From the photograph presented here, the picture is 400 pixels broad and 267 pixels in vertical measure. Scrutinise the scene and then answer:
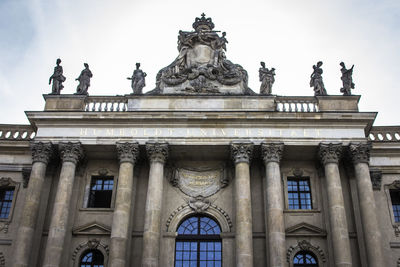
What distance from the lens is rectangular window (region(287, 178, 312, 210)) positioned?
81.4 feet

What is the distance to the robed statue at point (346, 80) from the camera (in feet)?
87.4

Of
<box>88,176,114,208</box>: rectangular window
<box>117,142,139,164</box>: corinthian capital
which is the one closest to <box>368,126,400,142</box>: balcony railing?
<box>117,142,139,164</box>: corinthian capital

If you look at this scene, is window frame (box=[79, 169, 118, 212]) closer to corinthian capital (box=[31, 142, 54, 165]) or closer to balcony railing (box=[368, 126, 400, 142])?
corinthian capital (box=[31, 142, 54, 165])

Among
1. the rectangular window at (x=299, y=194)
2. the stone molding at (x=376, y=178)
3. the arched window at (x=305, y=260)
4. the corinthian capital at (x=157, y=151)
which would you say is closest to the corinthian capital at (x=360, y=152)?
the stone molding at (x=376, y=178)

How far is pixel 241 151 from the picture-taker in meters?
24.4

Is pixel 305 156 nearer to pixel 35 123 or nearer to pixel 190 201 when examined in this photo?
pixel 190 201

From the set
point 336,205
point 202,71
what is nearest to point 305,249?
point 336,205

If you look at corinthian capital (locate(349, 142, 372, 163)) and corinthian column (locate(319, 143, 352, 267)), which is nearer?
corinthian column (locate(319, 143, 352, 267))

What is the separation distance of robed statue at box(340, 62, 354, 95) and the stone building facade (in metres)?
0.81

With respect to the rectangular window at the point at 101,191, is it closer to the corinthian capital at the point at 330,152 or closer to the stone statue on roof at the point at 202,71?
the stone statue on roof at the point at 202,71

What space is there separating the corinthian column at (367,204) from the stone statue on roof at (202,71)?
663 cm

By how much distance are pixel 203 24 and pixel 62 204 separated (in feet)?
44.7

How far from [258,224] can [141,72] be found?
10.4 meters

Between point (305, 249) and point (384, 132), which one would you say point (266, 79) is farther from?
point (305, 249)
